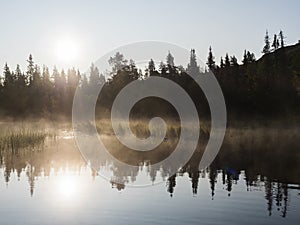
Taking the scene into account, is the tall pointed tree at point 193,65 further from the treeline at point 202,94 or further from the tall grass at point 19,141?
the tall grass at point 19,141

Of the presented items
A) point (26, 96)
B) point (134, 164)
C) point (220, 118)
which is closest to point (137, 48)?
point (134, 164)

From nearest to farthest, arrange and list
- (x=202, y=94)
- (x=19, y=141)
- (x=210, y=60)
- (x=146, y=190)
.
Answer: (x=146, y=190)
(x=19, y=141)
(x=202, y=94)
(x=210, y=60)

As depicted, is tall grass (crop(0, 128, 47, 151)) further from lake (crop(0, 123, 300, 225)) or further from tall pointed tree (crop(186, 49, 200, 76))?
tall pointed tree (crop(186, 49, 200, 76))

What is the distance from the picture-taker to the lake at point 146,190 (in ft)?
43.7

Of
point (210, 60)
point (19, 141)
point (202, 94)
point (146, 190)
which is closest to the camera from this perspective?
point (146, 190)

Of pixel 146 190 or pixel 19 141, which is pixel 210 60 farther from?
pixel 146 190

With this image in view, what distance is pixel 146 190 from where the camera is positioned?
17438 mm

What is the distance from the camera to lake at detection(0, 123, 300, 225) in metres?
13.3

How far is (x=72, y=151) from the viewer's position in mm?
30188

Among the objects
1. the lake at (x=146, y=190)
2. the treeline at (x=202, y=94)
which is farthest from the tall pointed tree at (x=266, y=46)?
the lake at (x=146, y=190)

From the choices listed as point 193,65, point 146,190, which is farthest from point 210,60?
point 146,190

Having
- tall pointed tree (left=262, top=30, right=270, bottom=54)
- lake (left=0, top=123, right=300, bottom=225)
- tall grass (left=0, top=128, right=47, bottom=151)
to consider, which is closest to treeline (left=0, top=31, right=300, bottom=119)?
tall pointed tree (left=262, top=30, right=270, bottom=54)

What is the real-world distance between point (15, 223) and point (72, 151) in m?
17.7

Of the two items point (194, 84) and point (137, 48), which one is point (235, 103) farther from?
point (137, 48)
